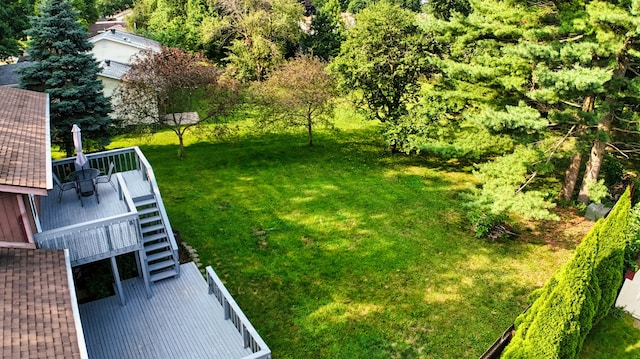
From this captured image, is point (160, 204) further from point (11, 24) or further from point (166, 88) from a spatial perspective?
point (11, 24)

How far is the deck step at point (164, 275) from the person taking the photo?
1164 centimetres

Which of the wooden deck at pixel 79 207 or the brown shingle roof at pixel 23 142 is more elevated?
the brown shingle roof at pixel 23 142

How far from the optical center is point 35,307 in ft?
24.0

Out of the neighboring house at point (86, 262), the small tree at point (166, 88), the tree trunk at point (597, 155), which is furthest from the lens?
the small tree at point (166, 88)

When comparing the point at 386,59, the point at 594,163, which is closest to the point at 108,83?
the point at 386,59

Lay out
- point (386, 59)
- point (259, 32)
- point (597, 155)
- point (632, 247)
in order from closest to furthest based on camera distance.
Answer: point (632, 247) < point (597, 155) < point (386, 59) < point (259, 32)

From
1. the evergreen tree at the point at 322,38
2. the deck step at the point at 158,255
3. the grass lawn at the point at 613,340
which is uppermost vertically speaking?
the evergreen tree at the point at 322,38

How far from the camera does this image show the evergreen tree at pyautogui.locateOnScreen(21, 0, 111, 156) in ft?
62.4

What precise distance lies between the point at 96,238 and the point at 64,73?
41.4 ft

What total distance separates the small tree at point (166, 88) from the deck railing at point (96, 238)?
1202 cm

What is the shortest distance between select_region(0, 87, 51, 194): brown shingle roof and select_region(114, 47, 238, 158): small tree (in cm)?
668

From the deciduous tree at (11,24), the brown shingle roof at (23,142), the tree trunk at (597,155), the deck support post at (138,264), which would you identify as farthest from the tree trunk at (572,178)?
the deciduous tree at (11,24)

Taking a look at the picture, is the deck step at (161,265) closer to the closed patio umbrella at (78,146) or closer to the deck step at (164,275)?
the deck step at (164,275)

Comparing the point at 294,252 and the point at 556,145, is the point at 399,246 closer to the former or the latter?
the point at 294,252
